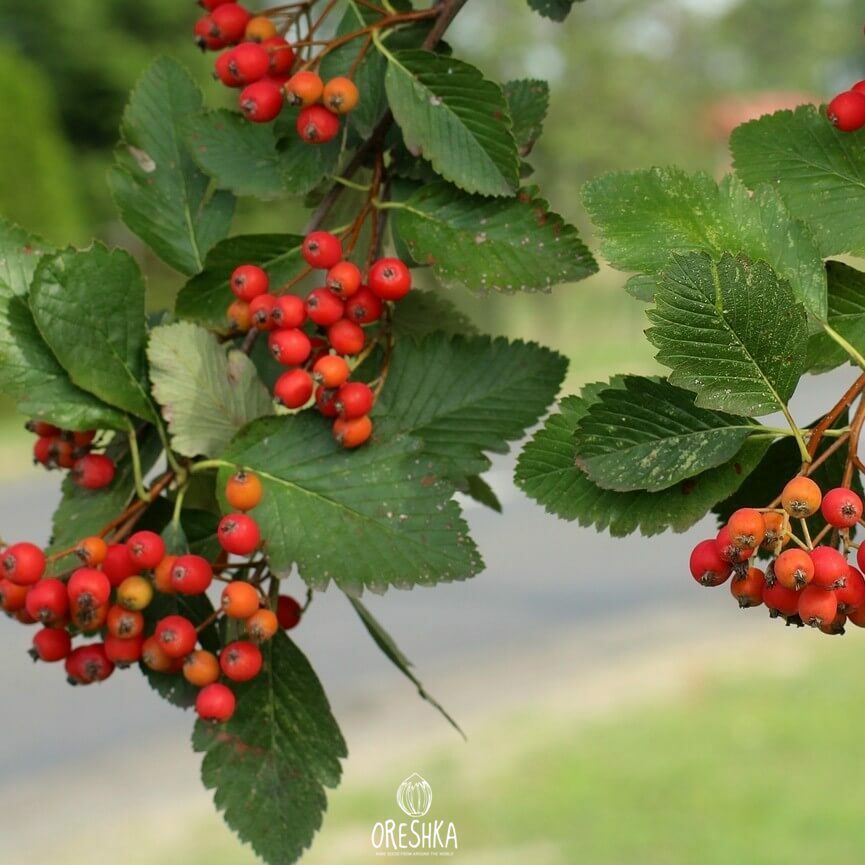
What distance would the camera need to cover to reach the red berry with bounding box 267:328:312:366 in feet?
2.62

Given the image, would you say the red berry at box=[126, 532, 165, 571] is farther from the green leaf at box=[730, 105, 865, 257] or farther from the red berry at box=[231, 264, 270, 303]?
the green leaf at box=[730, 105, 865, 257]

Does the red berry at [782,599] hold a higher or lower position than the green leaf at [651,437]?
lower

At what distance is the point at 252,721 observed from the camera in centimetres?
83

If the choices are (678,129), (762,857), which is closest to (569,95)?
(678,129)

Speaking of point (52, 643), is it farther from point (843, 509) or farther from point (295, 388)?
point (843, 509)

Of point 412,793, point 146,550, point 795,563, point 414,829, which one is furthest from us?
point 414,829

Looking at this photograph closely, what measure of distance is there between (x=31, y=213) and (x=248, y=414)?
32.9 ft

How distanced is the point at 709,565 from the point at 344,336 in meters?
0.33

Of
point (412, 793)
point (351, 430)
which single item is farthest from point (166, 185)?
point (412, 793)

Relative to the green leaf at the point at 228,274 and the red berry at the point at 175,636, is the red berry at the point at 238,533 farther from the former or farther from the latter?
the green leaf at the point at 228,274

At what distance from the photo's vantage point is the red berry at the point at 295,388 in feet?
2.60

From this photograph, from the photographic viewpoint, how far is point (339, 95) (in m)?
0.80

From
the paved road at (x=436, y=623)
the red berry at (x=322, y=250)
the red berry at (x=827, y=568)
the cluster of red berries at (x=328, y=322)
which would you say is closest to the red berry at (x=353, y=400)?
the cluster of red berries at (x=328, y=322)

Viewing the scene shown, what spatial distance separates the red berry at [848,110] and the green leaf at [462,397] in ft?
0.76
